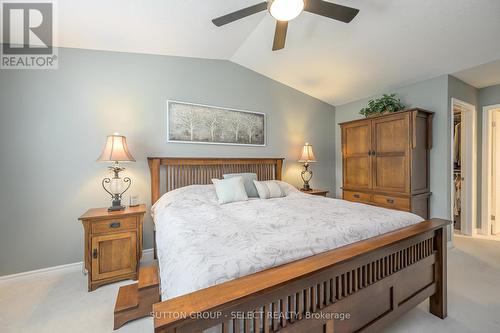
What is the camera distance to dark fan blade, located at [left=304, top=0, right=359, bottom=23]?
1684mm

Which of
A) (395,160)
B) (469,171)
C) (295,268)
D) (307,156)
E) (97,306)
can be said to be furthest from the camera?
(307,156)

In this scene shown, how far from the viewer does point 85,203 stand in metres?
2.61

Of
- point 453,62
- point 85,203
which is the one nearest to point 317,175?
point 453,62

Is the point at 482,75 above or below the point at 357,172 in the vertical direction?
above

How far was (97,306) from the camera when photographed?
1.89 m

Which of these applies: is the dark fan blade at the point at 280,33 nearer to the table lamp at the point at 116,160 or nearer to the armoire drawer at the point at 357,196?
the table lamp at the point at 116,160

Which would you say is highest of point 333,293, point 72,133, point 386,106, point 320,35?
point 320,35

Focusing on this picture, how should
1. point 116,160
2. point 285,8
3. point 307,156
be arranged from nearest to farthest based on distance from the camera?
point 285,8, point 116,160, point 307,156

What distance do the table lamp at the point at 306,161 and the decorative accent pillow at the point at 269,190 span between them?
107 cm

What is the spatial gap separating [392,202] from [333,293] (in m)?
2.57

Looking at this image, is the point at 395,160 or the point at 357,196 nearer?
the point at 395,160

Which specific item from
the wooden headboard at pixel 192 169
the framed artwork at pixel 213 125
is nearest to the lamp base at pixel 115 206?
the wooden headboard at pixel 192 169

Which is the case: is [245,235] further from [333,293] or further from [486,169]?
[486,169]

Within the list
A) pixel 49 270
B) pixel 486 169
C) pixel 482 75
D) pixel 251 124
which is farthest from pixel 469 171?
pixel 49 270
